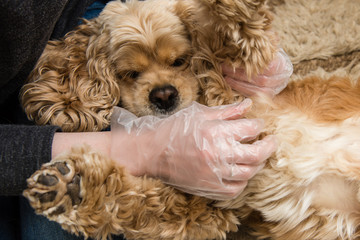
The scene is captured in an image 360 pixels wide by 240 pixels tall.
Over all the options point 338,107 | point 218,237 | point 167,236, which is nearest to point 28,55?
point 167,236

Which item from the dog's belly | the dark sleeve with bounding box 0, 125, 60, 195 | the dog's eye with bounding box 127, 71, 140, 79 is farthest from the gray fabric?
the dog's belly

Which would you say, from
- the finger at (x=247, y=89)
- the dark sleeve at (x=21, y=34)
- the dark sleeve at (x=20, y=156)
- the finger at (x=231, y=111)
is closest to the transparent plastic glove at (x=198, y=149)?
the finger at (x=231, y=111)

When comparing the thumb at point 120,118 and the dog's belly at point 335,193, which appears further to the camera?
the thumb at point 120,118

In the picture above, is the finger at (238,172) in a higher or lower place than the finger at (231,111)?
lower

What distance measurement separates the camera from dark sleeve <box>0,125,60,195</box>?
1048mm

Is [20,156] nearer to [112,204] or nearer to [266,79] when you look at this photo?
[112,204]

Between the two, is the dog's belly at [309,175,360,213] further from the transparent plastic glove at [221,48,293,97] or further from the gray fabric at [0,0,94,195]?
the gray fabric at [0,0,94,195]

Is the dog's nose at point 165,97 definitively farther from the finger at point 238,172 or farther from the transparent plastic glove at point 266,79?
the finger at point 238,172

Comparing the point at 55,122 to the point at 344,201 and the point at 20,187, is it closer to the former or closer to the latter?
the point at 20,187

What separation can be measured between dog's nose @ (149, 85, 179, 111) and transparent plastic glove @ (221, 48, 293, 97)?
8.6 inches

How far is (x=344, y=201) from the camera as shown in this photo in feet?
3.47

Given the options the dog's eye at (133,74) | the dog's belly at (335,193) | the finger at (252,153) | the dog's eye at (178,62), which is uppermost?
the dog's eye at (178,62)

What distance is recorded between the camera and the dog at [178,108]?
3.24ft

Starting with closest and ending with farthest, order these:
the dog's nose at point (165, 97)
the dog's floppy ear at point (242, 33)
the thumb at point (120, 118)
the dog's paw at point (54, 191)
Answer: the dog's paw at point (54, 191)
the dog's floppy ear at point (242, 33)
the thumb at point (120, 118)
the dog's nose at point (165, 97)
